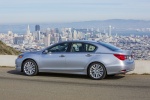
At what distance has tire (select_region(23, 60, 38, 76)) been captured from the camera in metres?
14.0

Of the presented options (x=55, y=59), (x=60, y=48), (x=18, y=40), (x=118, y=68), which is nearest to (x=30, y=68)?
(x=55, y=59)

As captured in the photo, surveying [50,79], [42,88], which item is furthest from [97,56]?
[42,88]

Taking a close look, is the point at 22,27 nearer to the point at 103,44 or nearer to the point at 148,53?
the point at 148,53

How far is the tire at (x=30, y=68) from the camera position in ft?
46.0

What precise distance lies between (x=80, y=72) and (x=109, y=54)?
1217mm

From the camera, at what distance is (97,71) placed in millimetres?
13000

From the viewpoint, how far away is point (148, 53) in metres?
20.7

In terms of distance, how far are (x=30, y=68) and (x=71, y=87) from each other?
319 cm

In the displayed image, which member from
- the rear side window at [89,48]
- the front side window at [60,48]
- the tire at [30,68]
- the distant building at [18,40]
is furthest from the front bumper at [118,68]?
the distant building at [18,40]

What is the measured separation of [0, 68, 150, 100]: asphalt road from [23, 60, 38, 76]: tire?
0.27 m

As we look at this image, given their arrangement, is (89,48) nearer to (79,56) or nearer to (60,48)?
(79,56)

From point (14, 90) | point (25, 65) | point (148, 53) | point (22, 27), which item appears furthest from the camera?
point (22, 27)

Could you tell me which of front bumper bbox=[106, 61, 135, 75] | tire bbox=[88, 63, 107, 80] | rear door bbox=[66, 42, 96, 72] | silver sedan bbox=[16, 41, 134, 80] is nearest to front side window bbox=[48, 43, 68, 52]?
silver sedan bbox=[16, 41, 134, 80]

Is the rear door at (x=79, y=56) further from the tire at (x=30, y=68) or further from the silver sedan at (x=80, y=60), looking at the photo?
the tire at (x=30, y=68)
